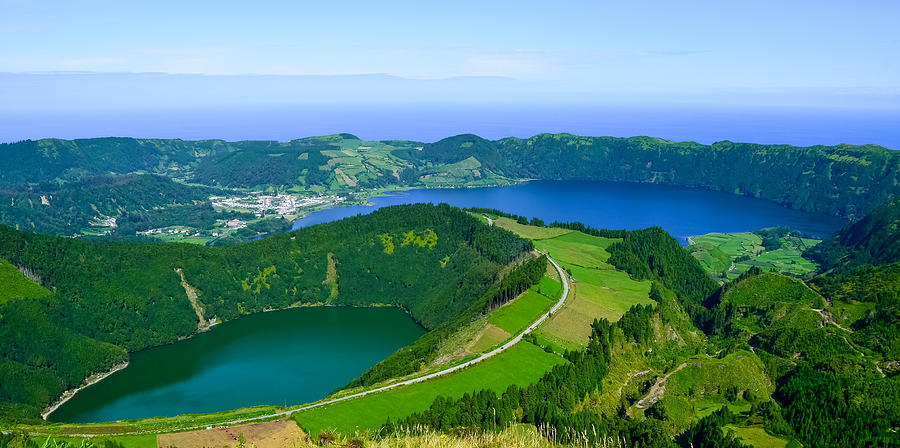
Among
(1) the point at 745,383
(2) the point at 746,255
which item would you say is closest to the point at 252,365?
(1) the point at 745,383

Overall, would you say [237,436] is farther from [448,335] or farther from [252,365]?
[252,365]

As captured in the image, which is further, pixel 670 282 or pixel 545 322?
pixel 670 282

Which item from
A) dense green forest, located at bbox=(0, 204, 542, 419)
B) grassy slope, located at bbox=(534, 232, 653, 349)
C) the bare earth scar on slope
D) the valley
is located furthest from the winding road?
dense green forest, located at bbox=(0, 204, 542, 419)

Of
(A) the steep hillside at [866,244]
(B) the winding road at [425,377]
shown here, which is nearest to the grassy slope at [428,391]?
(B) the winding road at [425,377]

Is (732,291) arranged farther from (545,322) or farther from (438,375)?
(438,375)

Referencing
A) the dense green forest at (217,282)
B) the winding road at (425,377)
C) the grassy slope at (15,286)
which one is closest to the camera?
the winding road at (425,377)

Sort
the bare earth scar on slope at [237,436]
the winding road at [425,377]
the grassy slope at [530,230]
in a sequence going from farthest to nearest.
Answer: the grassy slope at [530,230], the winding road at [425,377], the bare earth scar on slope at [237,436]

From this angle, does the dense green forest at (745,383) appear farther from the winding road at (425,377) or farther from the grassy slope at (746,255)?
the grassy slope at (746,255)

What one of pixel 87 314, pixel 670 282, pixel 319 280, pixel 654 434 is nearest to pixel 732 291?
pixel 670 282
